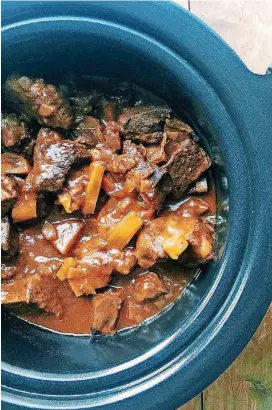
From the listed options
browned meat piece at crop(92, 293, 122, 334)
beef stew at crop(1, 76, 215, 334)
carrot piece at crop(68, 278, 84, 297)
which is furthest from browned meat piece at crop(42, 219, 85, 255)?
browned meat piece at crop(92, 293, 122, 334)

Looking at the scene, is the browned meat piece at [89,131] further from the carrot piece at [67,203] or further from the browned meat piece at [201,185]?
the browned meat piece at [201,185]

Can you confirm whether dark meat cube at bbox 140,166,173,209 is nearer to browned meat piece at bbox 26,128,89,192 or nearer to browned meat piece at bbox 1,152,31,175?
browned meat piece at bbox 26,128,89,192

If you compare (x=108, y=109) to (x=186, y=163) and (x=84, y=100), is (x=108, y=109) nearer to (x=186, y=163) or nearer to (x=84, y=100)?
(x=84, y=100)

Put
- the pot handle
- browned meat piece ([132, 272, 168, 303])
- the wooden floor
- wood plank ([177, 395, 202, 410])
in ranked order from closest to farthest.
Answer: the pot handle < browned meat piece ([132, 272, 168, 303]) < the wooden floor < wood plank ([177, 395, 202, 410])

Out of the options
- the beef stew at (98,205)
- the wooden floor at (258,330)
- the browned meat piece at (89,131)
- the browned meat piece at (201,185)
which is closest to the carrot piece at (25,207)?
the beef stew at (98,205)

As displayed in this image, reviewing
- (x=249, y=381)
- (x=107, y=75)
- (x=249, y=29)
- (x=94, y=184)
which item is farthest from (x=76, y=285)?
(x=249, y=29)

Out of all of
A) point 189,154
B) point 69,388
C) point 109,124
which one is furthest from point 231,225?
point 69,388
